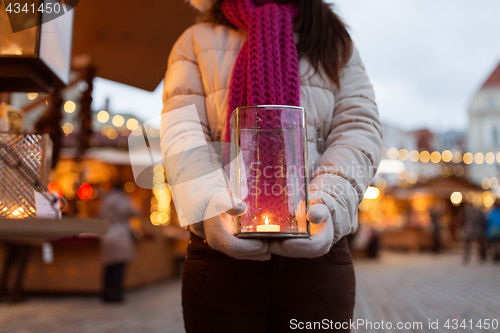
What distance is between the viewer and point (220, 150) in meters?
1.06

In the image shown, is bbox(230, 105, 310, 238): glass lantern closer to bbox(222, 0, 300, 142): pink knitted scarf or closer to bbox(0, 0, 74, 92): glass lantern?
bbox(222, 0, 300, 142): pink knitted scarf

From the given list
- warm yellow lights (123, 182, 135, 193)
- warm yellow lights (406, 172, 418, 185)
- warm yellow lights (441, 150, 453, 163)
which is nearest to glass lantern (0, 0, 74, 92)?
warm yellow lights (123, 182, 135, 193)

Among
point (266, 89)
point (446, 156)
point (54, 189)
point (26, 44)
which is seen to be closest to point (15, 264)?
point (54, 189)

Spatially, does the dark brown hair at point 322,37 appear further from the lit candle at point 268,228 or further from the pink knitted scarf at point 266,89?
the lit candle at point 268,228

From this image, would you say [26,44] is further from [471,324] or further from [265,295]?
[471,324]

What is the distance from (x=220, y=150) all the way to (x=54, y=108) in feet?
10.8

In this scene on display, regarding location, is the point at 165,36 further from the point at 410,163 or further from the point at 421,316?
A: the point at 410,163

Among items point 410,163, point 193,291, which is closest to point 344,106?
point 193,291

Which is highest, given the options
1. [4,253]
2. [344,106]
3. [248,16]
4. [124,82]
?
[124,82]

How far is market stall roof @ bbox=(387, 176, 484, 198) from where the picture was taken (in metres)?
15.7

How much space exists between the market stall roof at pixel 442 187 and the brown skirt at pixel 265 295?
16.3 m

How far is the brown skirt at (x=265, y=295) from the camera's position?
0.99 meters

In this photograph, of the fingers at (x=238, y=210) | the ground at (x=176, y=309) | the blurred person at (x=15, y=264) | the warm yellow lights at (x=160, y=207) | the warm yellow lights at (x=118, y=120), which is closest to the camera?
the fingers at (x=238, y=210)

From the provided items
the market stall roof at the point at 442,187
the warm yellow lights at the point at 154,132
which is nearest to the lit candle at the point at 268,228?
the warm yellow lights at the point at 154,132
